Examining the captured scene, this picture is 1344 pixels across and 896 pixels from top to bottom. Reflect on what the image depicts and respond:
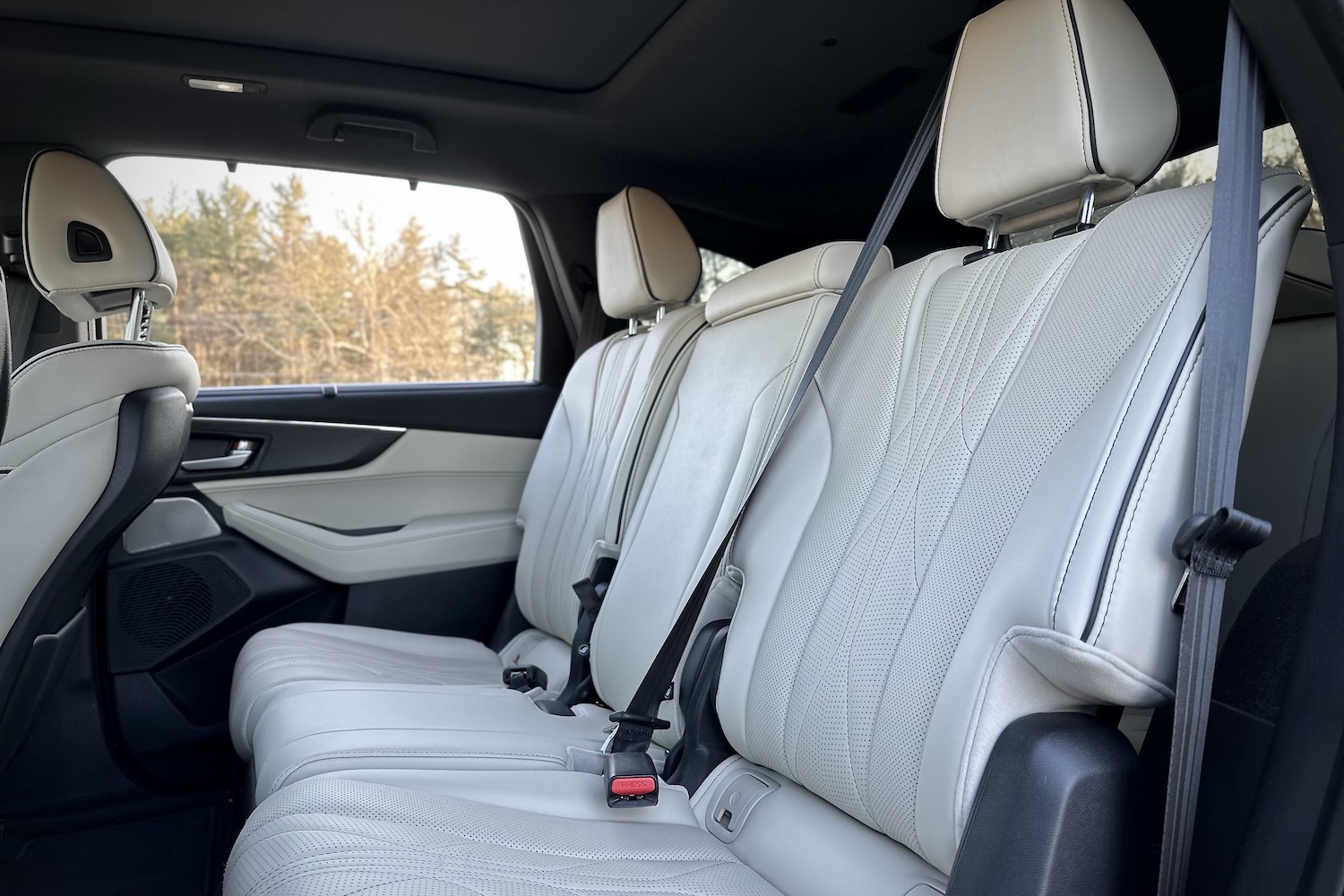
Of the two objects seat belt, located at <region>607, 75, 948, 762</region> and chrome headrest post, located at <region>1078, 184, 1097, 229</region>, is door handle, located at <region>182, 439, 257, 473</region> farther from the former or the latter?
chrome headrest post, located at <region>1078, 184, 1097, 229</region>

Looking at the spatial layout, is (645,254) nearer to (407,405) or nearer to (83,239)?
(407,405)

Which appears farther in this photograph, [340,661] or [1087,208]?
[340,661]

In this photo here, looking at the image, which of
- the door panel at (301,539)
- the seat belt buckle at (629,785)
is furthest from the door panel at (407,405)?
the seat belt buckle at (629,785)

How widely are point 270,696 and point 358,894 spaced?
895 millimetres

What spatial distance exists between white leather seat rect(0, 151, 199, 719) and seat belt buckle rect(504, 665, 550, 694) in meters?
0.74

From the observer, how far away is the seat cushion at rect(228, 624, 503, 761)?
1.76 meters

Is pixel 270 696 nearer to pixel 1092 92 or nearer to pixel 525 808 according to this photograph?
pixel 525 808

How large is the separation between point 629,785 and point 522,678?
0.77 metres

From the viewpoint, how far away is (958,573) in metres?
1.07

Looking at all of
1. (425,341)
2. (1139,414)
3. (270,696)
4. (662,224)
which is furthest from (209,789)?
(1139,414)

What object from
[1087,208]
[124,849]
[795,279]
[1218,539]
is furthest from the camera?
[124,849]

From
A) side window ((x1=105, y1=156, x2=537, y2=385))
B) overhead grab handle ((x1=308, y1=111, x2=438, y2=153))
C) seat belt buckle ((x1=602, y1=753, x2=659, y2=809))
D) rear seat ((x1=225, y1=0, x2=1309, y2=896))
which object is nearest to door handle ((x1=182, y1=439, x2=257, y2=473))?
side window ((x1=105, y1=156, x2=537, y2=385))

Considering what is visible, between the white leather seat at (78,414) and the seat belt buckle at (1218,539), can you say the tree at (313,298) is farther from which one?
the seat belt buckle at (1218,539)

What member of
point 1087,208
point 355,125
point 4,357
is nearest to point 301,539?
point 355,125
